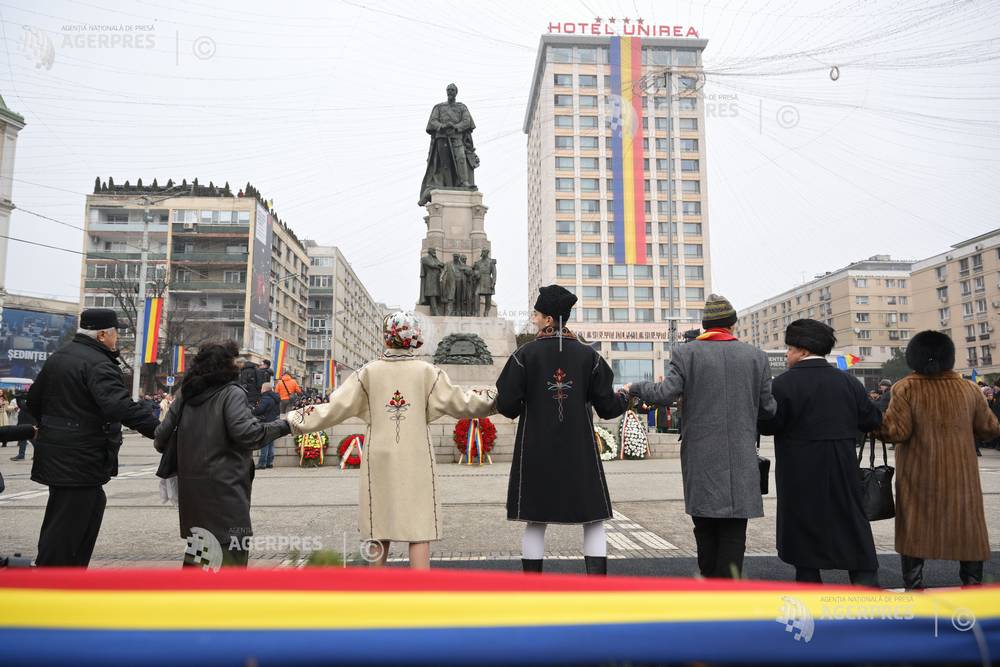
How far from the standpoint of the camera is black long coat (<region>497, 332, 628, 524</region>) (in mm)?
4215

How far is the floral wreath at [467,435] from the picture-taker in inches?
544

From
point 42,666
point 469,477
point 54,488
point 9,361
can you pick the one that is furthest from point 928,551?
point 9,361

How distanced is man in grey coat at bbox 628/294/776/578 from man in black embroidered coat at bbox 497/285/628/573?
0.47 m

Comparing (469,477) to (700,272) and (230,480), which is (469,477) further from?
(700,272)

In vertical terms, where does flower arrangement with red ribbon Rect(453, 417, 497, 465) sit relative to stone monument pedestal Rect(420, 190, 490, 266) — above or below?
below

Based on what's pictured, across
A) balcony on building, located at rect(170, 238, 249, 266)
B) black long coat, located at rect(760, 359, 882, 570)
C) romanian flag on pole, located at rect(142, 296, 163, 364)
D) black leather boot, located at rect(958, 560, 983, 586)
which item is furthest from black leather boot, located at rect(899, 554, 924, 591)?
balcony on building, located at rect(170, 238, 249, 266)

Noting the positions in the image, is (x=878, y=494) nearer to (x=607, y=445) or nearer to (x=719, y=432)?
(x=719, y=432)

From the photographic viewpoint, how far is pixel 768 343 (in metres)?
124

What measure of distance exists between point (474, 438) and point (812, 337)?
9780mm

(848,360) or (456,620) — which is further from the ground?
(848,360)

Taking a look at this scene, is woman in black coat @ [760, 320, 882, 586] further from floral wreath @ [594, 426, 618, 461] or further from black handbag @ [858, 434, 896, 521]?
floral wreath @ [594, 426, 618, 461]

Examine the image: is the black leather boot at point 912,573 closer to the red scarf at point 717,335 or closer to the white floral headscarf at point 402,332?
the red scarf at point 717,335

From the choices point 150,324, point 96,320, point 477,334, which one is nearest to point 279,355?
point 150,324

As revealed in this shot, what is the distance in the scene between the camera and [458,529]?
22.4ft
